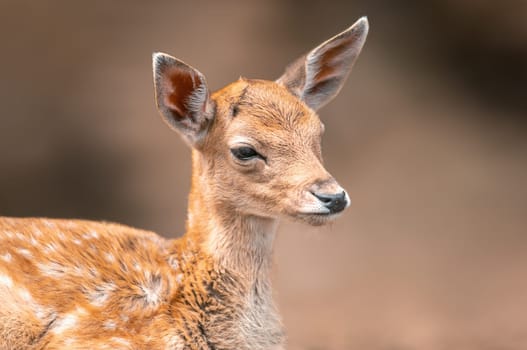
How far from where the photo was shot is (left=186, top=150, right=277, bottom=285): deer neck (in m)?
4.22

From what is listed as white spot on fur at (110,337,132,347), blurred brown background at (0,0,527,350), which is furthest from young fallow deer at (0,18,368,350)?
blurred brown background at (0,0,527,350)

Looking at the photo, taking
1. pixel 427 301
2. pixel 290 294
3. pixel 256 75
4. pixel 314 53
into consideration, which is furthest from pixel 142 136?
pixel 314 53

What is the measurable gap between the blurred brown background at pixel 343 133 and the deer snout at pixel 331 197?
3.07 meters

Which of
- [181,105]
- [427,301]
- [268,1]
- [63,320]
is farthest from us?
[268,1]

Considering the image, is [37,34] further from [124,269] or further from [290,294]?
[124,269]

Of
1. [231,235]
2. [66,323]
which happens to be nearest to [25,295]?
[66,323]

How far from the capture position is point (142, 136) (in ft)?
24.9

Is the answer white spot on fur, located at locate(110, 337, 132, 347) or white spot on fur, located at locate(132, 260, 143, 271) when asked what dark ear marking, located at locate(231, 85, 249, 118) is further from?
white spot on fur, located at locate(110, 337, 132, 347)

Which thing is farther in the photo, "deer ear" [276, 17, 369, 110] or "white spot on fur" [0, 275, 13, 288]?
"deer ear" [276, 17, 369, 110]

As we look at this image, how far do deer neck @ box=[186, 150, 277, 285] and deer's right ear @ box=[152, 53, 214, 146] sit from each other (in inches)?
6.1

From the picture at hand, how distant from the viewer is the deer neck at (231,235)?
13.8ft

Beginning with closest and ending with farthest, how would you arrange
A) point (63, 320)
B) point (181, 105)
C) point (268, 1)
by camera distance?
point (63, 320), point (181, 105), point (268, 1)

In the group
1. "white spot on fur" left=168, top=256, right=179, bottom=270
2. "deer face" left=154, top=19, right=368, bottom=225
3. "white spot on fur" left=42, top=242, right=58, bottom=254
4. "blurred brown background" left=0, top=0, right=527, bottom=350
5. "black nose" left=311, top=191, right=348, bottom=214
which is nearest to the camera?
"black nose" left=311, top=191, right=348, bottom=214

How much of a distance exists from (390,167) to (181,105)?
12.0 feet
